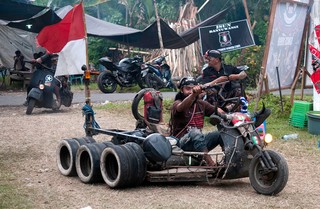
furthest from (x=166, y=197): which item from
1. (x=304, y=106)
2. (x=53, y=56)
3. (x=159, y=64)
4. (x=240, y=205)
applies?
(x=159, y=64)

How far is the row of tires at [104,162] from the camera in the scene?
226 inches

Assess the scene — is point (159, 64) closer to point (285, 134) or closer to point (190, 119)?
point (285, 134)

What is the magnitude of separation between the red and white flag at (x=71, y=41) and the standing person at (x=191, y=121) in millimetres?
2361

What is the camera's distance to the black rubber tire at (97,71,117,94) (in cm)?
1650

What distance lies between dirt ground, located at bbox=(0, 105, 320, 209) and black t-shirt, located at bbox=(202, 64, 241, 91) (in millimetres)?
1157

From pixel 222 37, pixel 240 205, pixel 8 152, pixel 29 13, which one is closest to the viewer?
pixel 240 205

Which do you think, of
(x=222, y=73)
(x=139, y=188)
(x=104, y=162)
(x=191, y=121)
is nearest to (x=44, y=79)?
(x=222, y=73)

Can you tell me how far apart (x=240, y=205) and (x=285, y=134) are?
4776 mm

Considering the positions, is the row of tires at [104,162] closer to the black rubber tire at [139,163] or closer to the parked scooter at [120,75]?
the black rubber tire at [139,163]

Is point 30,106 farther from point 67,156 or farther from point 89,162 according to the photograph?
point 89,162

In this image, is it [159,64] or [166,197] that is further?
[159,64]

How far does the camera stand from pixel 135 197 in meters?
5.55

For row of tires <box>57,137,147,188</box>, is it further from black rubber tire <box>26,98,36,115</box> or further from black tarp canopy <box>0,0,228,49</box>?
black tarp canopy <box>0,0,228,49</box>

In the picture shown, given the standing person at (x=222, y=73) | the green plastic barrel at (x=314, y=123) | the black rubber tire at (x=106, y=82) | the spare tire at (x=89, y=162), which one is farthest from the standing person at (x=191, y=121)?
the black rubber tire at (x=106, y=82)
